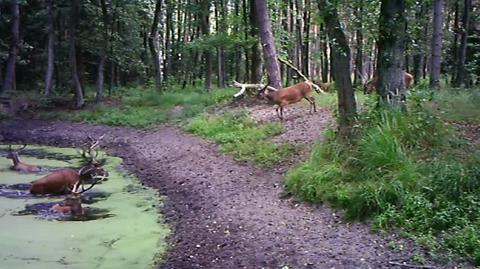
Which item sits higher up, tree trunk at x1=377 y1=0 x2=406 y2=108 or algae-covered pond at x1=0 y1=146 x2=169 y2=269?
tree trunk at x1=377 y1=0 x2=406 y2=108

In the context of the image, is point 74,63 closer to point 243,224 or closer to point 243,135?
point 243,135

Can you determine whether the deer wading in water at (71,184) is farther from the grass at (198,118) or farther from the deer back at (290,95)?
the deer back at (290,95)

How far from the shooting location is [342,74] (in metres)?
10.7

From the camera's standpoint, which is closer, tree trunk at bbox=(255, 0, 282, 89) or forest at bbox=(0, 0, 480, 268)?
forest at bbox=(0, 0, 480, 268)

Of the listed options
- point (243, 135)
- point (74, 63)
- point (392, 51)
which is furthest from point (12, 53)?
point (392, 51)

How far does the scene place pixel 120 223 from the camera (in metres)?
10.2

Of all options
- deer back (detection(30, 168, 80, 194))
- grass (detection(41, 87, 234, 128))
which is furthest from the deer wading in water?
grass (detection(41, 87, 234, 128))

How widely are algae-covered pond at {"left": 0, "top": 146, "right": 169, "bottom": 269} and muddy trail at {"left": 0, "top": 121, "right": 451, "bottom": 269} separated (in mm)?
383

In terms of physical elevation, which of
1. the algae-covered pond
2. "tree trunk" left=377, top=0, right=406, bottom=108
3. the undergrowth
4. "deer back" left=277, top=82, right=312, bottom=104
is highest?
"tree trunk" left=377, top=0, right=406, bottom=108

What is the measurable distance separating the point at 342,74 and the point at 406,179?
304 centimetres

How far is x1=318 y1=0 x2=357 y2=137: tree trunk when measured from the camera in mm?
10352

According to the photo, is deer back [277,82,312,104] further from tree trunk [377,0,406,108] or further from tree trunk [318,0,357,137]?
tree trunk [377,0,406,108]

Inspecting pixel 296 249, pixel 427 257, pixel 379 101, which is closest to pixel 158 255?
pixel 296 249

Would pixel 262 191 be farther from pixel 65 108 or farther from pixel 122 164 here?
pixel 65 108
